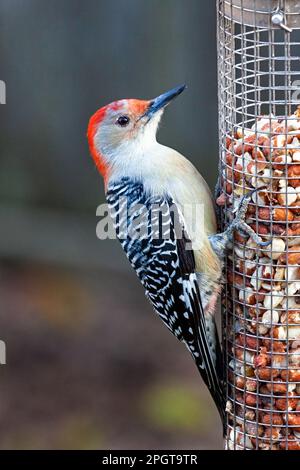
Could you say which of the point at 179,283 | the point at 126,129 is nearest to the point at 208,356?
the point at 179,283

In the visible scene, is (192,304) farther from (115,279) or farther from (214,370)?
(115,279)

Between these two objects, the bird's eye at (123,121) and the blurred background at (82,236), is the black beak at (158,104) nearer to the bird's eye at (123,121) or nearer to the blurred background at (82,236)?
the bird's eye at (123,121)

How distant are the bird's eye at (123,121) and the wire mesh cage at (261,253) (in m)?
0.72

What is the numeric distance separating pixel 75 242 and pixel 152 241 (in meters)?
4.63

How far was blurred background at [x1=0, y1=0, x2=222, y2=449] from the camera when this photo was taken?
9.26 m

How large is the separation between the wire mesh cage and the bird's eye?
72 cm

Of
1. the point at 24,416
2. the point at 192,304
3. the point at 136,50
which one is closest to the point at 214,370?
the point at 192,304

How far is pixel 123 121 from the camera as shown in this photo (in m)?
6.17

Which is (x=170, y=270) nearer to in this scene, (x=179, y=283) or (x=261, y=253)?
(x=179, y=283)

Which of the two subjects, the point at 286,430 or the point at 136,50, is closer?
the point at 286,430

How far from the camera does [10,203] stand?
10414 mm

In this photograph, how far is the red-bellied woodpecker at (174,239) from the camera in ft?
18.9

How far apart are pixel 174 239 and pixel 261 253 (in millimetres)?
561

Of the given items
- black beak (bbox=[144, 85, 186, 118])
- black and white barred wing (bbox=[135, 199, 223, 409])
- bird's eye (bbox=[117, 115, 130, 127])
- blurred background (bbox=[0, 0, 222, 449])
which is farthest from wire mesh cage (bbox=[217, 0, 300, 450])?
blurred background (bbox=[0, 0, 222, 449])
